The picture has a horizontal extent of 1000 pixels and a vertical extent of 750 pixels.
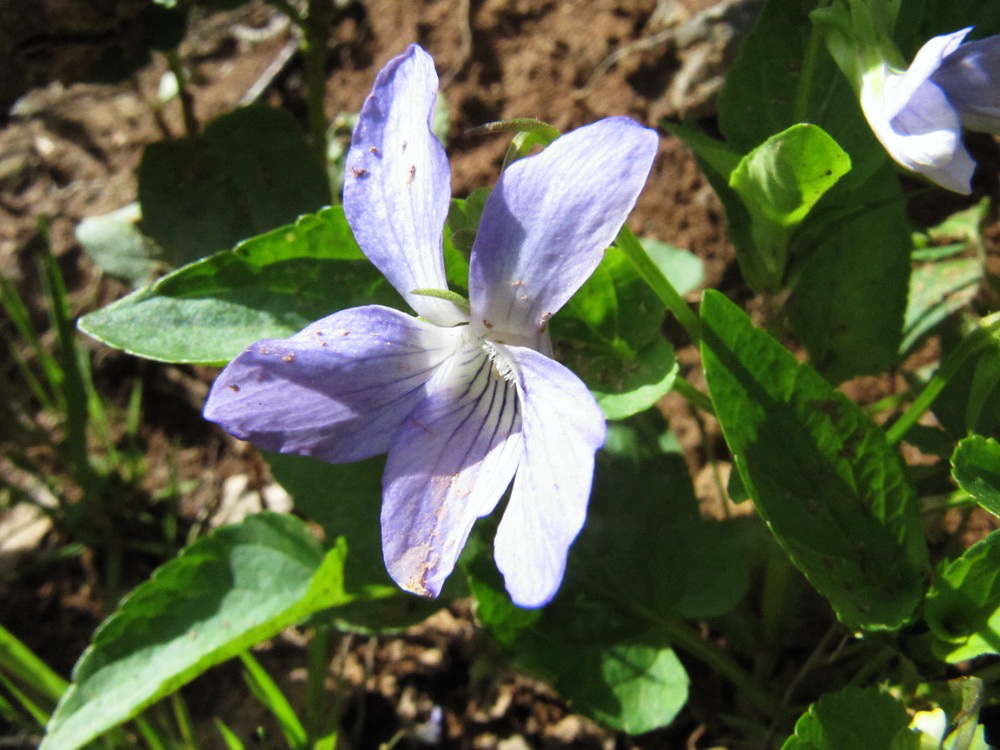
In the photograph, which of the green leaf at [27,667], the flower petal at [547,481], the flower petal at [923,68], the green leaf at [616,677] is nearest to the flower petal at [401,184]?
the flower petal at [547,481]

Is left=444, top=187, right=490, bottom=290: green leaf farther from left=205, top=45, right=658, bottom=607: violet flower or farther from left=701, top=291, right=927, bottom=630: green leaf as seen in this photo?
left=701, top=291, right=927, bottom=630: green leaf

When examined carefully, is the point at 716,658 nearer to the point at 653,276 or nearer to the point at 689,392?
the point at 689,392

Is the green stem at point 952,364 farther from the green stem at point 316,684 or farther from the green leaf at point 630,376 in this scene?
the green stem at point 316,684

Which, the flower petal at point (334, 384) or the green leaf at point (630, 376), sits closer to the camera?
the flower petal at point (334, 384)

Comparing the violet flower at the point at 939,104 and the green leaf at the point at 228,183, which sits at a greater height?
the violet flower at the point at 939,104

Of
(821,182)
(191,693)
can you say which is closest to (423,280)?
(821,182)

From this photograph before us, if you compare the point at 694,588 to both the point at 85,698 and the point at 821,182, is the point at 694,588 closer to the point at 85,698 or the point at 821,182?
the point at 821,182

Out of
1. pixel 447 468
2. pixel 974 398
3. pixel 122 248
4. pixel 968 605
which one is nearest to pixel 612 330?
pixel 447 468
